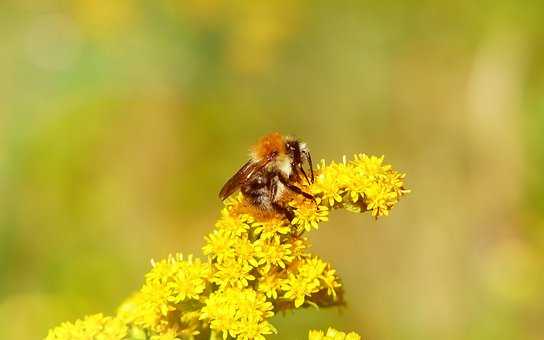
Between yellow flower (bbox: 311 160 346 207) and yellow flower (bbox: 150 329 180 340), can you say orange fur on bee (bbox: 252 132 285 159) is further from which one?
yellow flower (bbox: 150 329 180 340)

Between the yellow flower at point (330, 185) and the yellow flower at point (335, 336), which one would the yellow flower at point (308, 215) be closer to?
the yellow flower at point (330, 185)

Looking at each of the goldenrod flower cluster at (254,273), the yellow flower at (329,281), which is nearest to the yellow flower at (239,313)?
the goldenrod flower cluster at (254,273)

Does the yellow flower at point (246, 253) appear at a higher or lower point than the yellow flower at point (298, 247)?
A: lower

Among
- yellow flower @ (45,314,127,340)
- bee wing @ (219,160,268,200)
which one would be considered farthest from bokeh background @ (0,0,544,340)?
bee wing @ (219,160,268,200)

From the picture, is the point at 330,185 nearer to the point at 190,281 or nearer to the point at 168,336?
the point at 190,281

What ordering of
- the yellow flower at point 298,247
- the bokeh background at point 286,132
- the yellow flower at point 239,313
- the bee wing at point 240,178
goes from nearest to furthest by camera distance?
1. the yellow flower at point 239,313
2. the yellow flower at point 298,247
3. the bee wing at point 240,178
4. the bokeh background at point 286,132

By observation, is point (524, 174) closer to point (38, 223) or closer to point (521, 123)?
point (521, 123)

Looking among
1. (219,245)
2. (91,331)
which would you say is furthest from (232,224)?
(91,331)
